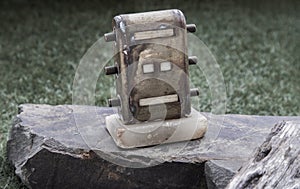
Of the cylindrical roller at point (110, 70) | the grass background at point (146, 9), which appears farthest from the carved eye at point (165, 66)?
the grass background at point (146, 9)

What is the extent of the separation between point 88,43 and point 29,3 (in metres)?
0.82

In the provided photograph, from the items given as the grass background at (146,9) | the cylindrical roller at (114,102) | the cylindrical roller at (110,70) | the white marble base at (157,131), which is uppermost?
the cylindrical roller at (110,70)

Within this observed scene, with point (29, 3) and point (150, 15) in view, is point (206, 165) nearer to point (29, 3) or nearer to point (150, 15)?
point (150, 15)

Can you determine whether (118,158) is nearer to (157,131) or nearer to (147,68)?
(157,131)

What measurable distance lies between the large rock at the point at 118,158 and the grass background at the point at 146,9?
0.60 feet

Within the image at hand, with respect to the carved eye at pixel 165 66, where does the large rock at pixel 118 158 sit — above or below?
below

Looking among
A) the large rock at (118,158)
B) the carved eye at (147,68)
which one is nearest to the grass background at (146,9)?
the large rock at (118,158)

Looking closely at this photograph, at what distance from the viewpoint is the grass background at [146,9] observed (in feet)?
9.83

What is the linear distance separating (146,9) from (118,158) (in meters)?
2.28

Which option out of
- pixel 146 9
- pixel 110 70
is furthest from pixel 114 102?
pixel 146 9

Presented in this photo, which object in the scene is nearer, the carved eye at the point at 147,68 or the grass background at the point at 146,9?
the carved eye at the point at 147,68

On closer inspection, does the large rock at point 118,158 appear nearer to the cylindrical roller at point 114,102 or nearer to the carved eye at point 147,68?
the cylindrical roller at point 114,102

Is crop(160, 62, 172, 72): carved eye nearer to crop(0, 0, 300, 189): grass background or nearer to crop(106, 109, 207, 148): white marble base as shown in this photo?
crop(106, 109, 207, 148): white marble base

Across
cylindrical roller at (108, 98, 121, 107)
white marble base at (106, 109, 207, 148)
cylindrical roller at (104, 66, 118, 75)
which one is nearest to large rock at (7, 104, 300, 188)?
white marble base at (106, 109, 207, 148)
